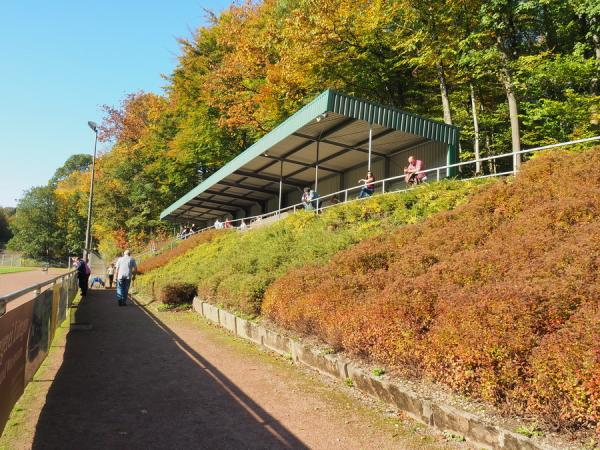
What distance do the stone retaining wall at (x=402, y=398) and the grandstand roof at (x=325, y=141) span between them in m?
10.1

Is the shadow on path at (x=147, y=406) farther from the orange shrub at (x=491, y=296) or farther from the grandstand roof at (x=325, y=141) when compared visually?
the grandstand roof at (x=325, y=141)

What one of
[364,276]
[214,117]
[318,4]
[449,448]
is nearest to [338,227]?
[364,276]

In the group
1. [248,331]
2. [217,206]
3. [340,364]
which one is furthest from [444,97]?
[217,206]

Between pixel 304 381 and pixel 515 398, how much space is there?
3024 mm

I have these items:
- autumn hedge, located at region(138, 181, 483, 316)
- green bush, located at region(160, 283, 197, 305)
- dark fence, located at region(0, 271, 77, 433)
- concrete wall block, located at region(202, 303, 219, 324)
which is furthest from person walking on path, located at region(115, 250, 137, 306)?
dark fence, located at region(0, 271, 77, 433)

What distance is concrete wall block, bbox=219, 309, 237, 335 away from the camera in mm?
9922

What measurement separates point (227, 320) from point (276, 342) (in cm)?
268

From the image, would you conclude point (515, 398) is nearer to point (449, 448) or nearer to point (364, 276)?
point (449, 448)

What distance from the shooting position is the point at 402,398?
492 cm

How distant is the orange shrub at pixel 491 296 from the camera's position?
12.6 feet

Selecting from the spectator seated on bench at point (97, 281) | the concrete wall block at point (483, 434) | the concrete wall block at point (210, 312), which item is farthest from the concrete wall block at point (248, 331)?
the spectator seated on bench at point (97, 281)

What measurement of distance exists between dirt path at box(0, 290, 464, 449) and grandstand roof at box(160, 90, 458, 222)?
10.9 m

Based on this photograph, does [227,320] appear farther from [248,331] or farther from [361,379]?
[361,379]

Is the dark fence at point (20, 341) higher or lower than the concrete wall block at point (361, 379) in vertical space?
higher
